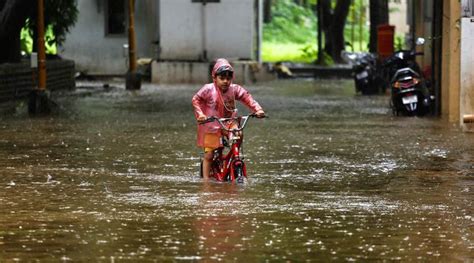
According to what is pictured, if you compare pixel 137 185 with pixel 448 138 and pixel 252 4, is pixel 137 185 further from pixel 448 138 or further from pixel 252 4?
pixel 252 4

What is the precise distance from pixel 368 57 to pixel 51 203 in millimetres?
25707

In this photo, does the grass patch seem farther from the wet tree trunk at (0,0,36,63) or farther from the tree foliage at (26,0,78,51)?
the wet tree trunk at (0,0,36,63)

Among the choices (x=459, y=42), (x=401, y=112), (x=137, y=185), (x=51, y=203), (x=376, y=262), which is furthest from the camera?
(x=401, y=112)

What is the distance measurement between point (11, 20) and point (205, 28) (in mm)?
14832

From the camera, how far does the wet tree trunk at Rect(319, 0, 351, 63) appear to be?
5416cm

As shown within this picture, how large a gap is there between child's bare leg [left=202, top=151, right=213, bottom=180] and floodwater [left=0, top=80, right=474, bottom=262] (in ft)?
0.30

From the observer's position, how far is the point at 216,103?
15.7 metres

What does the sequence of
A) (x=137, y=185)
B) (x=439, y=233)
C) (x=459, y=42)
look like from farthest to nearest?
1. (x=459, y=42)
2. (x=137, y=185)
3. (x=439, y=233)

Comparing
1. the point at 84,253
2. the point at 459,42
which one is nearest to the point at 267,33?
the point at 459,42

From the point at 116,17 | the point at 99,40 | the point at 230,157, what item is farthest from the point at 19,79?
the point at 230,157

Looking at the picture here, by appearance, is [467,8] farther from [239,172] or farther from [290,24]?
[290,24]

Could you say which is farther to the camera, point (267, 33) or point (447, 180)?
point (267, 33)

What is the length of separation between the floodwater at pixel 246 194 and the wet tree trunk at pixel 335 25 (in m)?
28.1

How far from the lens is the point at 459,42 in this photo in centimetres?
2453
